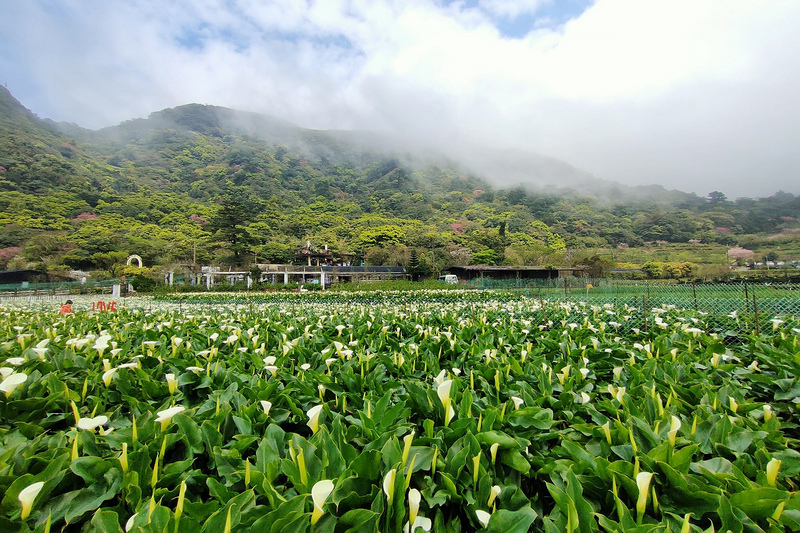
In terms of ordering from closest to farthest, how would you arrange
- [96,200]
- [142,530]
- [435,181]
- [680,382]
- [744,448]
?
[142,530] < [744,448] < [680,382] < [96,200] < [435,181]

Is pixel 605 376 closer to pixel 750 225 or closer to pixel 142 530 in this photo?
pixel 142 530

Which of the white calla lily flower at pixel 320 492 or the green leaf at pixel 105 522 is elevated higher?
the white calla lily flower at pixel 320 492

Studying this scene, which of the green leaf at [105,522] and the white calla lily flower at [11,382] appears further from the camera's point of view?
the white calla lily flower at [11,382]

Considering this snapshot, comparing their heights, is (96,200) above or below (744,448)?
above

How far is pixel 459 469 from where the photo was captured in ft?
4.08

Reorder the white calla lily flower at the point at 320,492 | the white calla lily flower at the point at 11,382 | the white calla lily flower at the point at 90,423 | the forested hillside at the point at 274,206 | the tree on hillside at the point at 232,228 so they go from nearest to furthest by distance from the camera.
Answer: the white calla lily flower at the point at 320,492
the white calla lily flower at the point at 90,423
the white calla lily flower at the point at 11,382
the tree on hillside at the point at 232,228
the forested hillside at the point at 274,206

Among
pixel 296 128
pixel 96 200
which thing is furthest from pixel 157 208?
pixel 296 128

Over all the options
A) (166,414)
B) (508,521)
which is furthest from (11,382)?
(508,521)

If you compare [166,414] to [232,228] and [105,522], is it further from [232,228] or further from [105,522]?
[232,228]

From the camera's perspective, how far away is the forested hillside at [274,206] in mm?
56091

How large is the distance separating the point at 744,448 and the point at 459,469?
3.77ft

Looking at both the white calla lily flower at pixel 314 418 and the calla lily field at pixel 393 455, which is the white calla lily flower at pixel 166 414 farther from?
the white calla lily flower at pixel 314 418

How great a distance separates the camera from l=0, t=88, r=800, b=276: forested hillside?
56091 millimetres

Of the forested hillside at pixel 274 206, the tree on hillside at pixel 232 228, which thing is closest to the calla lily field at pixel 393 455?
the forested hillside at pixel 274 206
